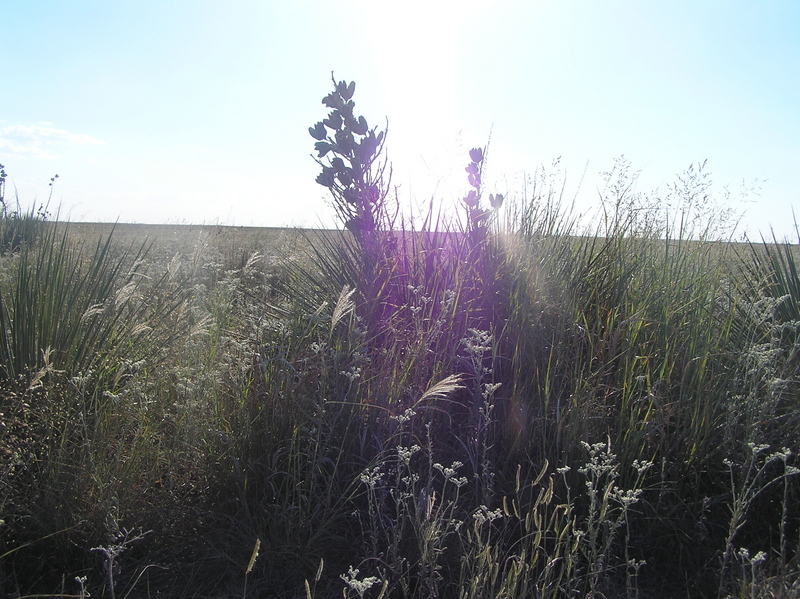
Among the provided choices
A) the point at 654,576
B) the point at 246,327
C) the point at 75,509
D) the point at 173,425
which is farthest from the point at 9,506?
the point at 654,576

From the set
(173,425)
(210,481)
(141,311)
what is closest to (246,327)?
(141,311)

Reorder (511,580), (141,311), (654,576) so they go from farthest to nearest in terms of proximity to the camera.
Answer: (141,311) → (654,576) → (511,580)

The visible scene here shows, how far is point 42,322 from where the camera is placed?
2455 mm

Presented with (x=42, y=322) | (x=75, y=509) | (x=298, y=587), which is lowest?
(x=298, y=587)

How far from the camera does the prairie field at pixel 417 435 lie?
2018 millimetres

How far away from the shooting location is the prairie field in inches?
79.4

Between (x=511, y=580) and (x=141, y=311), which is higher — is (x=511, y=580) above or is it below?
below

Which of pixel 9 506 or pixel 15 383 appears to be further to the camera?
pixel 15 383

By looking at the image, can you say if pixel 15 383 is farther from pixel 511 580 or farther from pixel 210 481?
pixel 511 580

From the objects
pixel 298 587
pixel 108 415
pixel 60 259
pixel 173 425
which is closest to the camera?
pixel 298 587

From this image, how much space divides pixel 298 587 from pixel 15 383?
1.42m

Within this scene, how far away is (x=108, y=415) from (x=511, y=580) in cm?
178

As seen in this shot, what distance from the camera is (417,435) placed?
2.44 m

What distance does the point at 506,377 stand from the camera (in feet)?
8.69
